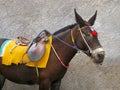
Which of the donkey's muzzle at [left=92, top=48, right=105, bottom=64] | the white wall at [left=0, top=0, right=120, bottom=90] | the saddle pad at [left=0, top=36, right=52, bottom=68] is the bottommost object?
the white wall at [left=0, top=0, right=120, bottom=90]

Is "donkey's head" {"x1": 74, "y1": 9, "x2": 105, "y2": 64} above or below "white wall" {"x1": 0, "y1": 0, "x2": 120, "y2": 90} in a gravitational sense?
above

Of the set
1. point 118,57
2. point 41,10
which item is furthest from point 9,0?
point 118,57

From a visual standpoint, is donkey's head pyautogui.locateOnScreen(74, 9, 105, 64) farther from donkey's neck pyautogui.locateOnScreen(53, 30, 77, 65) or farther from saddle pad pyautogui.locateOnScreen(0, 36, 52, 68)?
saddle pad pyautogui.locateOnScreen(0, 36, 52, 68)

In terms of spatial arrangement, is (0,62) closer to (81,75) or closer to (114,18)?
(81,75)

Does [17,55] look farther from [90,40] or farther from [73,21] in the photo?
[73,21]

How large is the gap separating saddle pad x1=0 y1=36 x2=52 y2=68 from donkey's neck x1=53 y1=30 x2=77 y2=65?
115mm

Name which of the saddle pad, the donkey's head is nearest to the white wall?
the saddle pad

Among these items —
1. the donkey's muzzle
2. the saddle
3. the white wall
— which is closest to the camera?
the donkey's muzzle

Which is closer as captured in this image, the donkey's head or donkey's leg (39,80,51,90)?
the donkey's head

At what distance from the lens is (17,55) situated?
366 cm

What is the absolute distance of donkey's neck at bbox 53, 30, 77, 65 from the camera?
3.57m

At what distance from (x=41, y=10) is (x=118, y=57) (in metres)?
1.28

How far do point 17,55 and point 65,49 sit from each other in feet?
1.86

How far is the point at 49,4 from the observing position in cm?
452
